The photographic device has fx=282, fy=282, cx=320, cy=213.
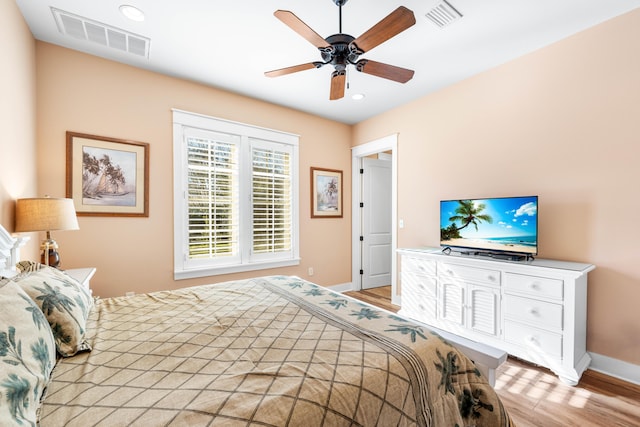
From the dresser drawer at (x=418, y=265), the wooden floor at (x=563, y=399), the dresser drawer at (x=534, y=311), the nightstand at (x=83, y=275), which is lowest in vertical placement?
the wooden floor at (x=563, y=399)

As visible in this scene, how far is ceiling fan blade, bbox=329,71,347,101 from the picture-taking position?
2094 mm

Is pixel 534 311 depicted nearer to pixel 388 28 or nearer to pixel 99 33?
pixel 388 28

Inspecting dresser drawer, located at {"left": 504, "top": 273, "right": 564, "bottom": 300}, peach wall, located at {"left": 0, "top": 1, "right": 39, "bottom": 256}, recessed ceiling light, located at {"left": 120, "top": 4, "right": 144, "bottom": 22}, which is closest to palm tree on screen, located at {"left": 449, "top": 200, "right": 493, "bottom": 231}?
dresser drawer, located at {"left": 504, "top": 273, "right": 564, "bottom": 300}

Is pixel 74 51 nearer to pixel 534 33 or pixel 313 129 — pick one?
pixel 313 129

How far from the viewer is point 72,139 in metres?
2.62

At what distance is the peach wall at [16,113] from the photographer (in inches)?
72.2

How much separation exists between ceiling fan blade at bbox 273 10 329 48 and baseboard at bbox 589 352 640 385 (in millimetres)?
3208


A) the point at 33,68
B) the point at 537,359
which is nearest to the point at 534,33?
the point at 537,359

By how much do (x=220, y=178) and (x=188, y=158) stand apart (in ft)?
1.35

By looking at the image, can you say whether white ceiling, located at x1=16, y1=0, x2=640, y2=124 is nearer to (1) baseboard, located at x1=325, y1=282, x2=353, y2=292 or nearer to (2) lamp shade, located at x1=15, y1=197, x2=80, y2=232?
(2) lamp shade, located at x1=15, y1=197, x2=80, y2=232

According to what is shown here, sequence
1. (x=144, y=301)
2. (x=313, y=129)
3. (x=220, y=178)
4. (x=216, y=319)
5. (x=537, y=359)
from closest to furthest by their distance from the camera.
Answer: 1. (x=216, y=319)
2. (x=144, y=301)
3. (x=537, y=359)
4. (x=220, y=178)
5. (x=313, y=129)

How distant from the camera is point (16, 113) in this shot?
2.02 metres

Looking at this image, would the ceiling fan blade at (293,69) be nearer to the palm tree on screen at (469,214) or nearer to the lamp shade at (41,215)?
the lamp shade at (41,215)

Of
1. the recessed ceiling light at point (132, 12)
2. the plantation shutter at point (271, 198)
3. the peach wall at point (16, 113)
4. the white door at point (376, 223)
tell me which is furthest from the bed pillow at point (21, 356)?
the white door at point (376, 223)
